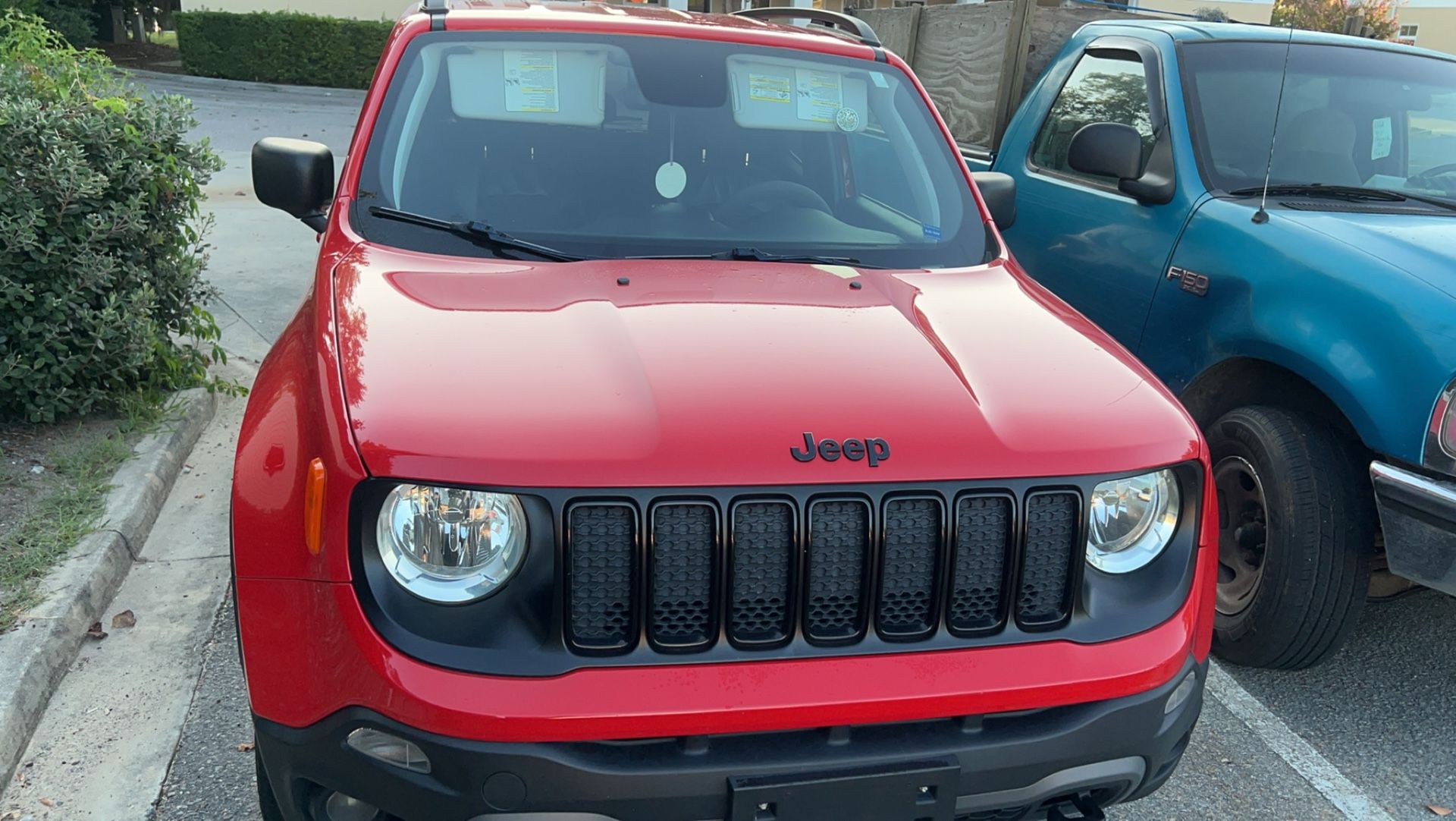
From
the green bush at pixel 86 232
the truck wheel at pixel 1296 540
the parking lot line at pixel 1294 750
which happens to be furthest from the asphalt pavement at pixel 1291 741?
the green bush at pixel 86 232

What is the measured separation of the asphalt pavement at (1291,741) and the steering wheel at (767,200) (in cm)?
181

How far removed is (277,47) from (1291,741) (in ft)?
80.9

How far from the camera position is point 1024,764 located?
1.97 m

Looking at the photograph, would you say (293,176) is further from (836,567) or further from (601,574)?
(836,567)

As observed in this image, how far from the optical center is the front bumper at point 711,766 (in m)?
1.78

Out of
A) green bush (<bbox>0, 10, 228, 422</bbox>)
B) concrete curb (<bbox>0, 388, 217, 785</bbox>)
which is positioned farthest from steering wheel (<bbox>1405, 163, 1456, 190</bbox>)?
green bush (<bbox>0, 10, 228, 422</bbox>)

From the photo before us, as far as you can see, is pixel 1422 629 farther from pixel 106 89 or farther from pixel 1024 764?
pixel 106 89

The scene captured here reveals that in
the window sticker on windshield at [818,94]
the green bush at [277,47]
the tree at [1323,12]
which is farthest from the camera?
the green bush at [277,47]

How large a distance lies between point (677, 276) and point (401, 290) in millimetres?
626

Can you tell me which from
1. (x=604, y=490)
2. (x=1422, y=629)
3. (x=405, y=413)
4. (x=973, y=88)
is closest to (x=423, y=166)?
(x=405, y=413)

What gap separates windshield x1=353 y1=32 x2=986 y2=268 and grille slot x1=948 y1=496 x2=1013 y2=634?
109cm

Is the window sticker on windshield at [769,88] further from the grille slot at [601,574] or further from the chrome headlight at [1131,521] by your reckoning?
the grille slot at [601,574]

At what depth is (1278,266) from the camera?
343 cm

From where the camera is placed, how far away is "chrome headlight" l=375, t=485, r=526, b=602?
187 centimetres
